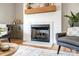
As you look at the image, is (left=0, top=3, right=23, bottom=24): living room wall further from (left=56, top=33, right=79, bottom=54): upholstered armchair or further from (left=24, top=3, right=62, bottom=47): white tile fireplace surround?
(left=56, top=33, right=79, bottom=54): upholstered armchair

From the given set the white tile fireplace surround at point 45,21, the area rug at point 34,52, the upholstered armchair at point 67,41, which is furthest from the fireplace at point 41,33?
→ the upholstered armchair at point 67,41

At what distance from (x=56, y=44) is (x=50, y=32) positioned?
0.34 m

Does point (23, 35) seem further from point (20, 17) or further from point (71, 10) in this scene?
point (71, 10)

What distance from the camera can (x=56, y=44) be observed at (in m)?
3.17

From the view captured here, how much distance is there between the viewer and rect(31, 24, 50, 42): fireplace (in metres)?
3.31

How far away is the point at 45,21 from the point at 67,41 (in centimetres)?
88

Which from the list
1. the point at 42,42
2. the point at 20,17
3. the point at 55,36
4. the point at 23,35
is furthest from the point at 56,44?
the point at 20,17

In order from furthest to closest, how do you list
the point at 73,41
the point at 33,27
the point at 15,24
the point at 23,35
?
the point at 33,27 < the point at 23,35 < the point at 15,24 < the point at 73,41

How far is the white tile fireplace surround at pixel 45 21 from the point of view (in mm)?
3311

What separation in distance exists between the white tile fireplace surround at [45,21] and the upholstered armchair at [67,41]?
247mm

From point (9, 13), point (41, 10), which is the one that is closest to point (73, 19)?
point (41, 10)

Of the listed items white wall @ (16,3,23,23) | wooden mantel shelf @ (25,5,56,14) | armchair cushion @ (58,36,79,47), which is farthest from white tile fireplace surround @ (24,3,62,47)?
armchair cushion @ (58,36,79,47)

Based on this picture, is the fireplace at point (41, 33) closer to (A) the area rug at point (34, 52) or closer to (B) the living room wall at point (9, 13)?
(A) the area rug at point (34, 52)

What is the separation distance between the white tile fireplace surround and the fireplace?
7cm
